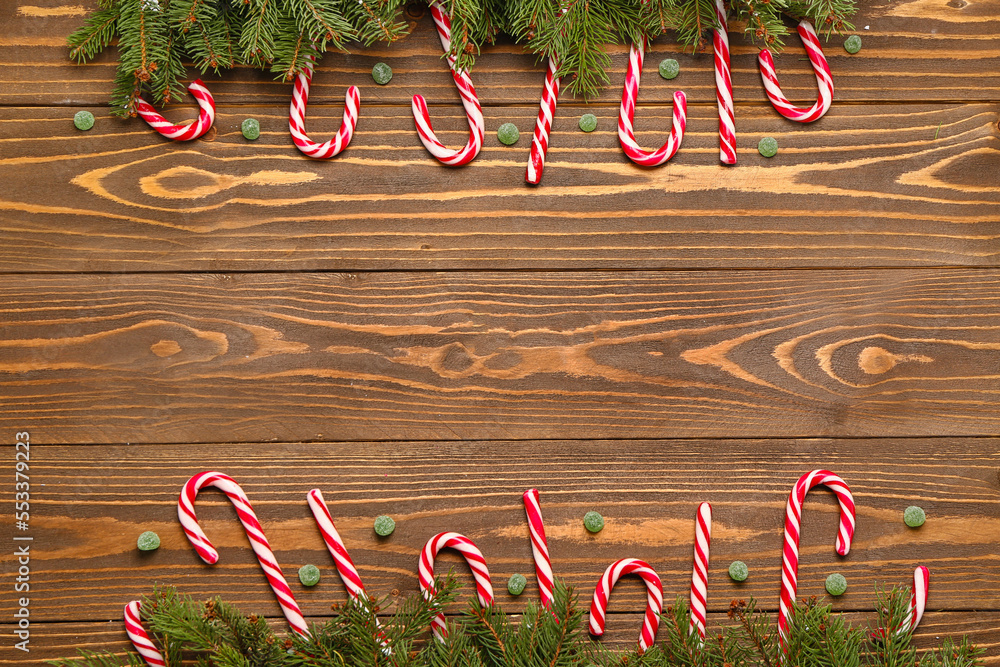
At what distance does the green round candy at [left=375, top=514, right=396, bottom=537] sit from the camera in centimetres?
121

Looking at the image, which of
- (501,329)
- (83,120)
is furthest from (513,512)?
(83,120)

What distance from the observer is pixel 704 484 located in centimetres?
126

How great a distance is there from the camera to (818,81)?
129 centimetres

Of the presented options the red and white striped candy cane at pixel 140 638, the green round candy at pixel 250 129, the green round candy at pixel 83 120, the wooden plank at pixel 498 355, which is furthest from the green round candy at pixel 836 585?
the green round candy at pixel 83 120

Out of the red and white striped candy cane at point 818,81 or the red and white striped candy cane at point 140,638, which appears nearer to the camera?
the red and white striped candy cane at point 140,638

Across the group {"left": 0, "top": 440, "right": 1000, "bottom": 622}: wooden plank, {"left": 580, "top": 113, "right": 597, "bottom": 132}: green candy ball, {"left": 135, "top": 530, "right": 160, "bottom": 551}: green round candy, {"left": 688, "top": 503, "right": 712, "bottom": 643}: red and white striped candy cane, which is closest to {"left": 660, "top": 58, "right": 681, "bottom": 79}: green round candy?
{"left": 580, "top": 113, "right": 597, "bottom": 132}: green candy ball

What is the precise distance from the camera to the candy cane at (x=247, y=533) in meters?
1.19

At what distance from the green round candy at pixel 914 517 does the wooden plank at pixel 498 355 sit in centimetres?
14

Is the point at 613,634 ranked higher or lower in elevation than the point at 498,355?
lower

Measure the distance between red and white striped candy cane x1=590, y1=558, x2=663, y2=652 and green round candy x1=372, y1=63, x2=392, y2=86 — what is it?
103cm

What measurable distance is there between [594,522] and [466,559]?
249mm

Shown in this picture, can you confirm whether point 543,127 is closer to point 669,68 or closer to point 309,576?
point 669,68

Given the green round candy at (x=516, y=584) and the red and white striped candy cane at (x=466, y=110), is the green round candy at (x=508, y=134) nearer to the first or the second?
the red and white striped candy cane at (x=466, y=110)

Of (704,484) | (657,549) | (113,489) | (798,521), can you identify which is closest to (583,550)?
(657,549)
